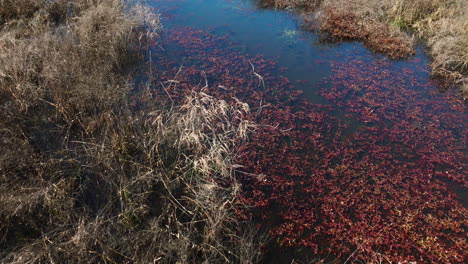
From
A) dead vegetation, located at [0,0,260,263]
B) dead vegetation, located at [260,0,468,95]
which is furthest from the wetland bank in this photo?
dead vegetation, located at [260,0,468,95]

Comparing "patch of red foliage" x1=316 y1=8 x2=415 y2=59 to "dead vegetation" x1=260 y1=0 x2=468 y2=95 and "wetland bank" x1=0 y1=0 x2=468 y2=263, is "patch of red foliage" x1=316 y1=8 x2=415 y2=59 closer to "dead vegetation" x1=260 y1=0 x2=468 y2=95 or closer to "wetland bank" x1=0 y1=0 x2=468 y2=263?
"dead vegetation" x1=260 y1=0 x2=468 y2=95

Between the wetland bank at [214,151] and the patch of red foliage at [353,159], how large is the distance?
1.2 inches

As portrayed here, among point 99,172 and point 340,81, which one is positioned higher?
point 340,81

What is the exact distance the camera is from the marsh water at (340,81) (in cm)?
629

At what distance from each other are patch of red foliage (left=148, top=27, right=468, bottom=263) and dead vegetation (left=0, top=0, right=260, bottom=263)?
0.79 meters

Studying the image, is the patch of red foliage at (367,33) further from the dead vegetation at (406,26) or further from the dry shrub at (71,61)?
the dry shrub at (71,61)

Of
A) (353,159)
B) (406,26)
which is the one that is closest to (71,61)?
(353,159)

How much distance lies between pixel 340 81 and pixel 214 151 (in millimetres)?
4904

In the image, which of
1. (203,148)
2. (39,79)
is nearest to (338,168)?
(203,148)

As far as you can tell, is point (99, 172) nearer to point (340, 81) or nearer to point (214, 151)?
point (214, 151)

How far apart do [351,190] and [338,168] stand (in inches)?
20.5

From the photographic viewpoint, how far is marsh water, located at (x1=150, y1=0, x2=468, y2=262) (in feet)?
20.6

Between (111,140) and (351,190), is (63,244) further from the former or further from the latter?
(351,190)

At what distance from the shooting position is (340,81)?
837 centimetres
